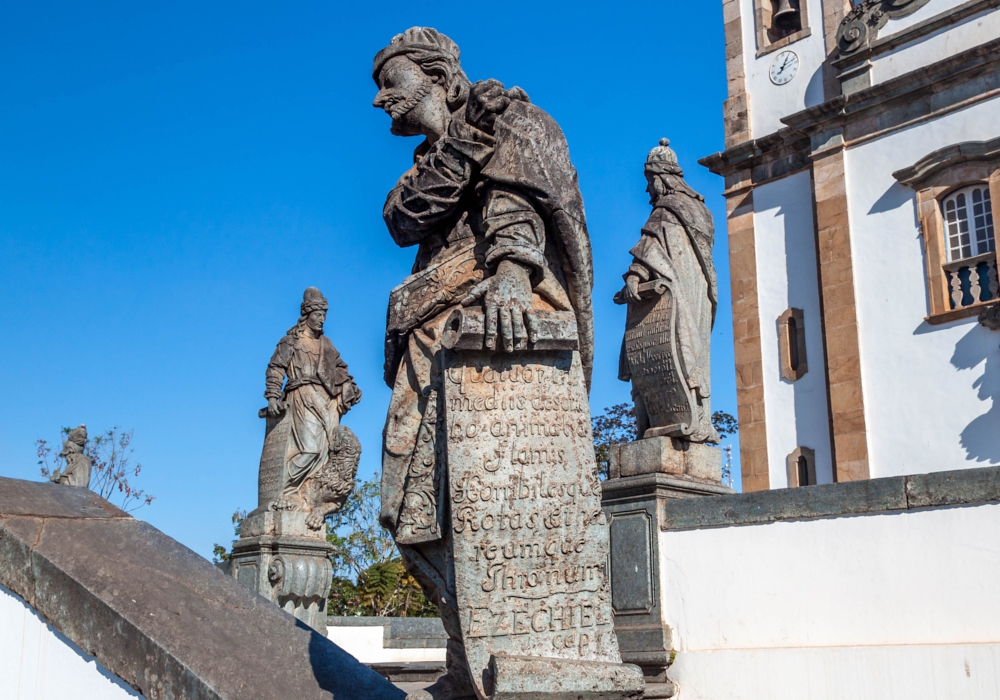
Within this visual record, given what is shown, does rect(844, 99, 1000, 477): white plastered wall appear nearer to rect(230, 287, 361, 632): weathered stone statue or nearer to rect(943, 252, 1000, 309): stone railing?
rect(943, 252, 1000, 309): stone railing

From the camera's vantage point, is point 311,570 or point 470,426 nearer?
point 470,426

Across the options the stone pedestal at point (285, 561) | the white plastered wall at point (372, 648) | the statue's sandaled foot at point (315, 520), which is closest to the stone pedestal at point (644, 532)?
the stone pedestal at point (285, 561)

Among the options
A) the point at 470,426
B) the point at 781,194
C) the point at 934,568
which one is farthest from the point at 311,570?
the point at 781,194

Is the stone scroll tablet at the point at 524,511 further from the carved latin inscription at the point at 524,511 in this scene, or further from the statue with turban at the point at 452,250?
the statue with turban at the point at 452,250

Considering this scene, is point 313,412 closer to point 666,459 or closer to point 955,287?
point 666,459

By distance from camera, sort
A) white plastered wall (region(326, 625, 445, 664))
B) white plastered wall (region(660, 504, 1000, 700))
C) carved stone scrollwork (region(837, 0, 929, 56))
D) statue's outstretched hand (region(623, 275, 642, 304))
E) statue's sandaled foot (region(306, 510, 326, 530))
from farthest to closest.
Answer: carved stone scrollwork (region(837, 0, 929, 56)) → white plastered wall (region(326, 625, 445, 664)) → statue's sandaled foot (region(306, 510, 326, 530)) → statue's outstretched hand (region(623, 275, 642, 304)) → white plastered wall (region(660, 504, 1000, 700))

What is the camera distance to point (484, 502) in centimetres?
342

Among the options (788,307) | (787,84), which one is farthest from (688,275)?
(787,84)

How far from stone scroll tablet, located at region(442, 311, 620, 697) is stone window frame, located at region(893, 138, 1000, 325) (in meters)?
12.7

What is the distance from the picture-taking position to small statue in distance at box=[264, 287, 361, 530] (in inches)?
448

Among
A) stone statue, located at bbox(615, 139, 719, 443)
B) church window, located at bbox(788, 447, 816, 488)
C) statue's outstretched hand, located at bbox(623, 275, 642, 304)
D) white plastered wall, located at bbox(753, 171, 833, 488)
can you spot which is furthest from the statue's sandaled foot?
church window, located at bbox(788, 447, 816, 488)

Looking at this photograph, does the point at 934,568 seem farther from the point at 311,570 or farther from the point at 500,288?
the point at 311,570

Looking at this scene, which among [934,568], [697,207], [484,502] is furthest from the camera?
[697,207]

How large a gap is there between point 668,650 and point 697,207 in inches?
129
